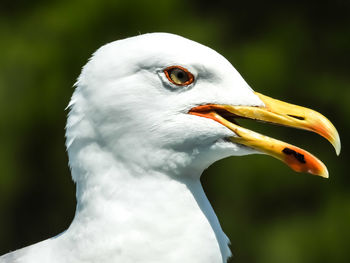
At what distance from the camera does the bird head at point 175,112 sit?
1849 mm

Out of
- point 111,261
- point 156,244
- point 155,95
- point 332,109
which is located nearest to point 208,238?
point 156,244

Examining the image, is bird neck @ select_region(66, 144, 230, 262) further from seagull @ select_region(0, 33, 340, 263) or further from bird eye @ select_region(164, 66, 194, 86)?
bird eye @ select_region(164, 66, 194, 86)

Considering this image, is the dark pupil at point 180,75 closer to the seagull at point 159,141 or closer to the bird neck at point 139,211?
the seagull at point 159,141

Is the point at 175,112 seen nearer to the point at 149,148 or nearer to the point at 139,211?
the point at 149,148

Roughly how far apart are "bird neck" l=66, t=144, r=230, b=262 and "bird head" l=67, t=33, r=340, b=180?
0.12 feet

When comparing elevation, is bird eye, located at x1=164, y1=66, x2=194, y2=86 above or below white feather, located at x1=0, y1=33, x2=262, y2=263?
above

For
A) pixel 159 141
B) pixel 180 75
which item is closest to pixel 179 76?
pixel 180 75

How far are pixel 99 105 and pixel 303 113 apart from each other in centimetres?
53

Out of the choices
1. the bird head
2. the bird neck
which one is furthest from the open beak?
the bird neck

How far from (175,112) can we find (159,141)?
3.3 inches

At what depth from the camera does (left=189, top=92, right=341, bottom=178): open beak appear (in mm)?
1840

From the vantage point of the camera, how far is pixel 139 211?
6.12 feet

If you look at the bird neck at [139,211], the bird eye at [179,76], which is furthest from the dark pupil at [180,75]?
the bird neck at [139,211]

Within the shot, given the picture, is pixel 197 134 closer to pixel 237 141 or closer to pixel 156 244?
pixel 237 141
